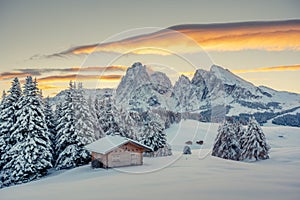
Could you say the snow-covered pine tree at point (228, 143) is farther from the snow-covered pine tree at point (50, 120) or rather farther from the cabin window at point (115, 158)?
the snow-covered pine tree at point (50, 120)

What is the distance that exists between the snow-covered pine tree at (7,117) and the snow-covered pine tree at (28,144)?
65 cm

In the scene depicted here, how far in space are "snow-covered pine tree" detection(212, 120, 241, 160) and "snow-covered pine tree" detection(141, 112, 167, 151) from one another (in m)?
6.24

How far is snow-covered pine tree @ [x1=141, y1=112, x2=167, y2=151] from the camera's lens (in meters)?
22.4

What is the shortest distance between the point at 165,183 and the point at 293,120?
2336 inches

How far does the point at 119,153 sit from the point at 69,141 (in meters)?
4.89

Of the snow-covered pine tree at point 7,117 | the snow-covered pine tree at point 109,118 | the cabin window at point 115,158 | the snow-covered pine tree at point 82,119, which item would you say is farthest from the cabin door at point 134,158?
the snow-covered pine tree at point 109,118

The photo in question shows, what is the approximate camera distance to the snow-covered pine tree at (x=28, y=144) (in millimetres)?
17984

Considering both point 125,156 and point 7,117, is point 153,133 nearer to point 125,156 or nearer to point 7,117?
point 125,156

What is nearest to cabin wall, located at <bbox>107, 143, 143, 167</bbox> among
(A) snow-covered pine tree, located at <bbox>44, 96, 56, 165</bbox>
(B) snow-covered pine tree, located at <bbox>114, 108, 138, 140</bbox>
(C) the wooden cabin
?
(C) the wooden cabin

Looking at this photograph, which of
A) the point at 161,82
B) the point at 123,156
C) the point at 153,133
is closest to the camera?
the point at 161,82

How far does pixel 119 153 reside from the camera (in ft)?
55.6

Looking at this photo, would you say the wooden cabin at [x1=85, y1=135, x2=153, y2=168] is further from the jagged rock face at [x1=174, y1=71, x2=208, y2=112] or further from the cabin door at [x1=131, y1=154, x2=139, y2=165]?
the jagged rock face at [x1=174, y1=71, x2=208, y2=112]

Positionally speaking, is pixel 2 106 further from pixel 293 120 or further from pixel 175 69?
pixel 293 120

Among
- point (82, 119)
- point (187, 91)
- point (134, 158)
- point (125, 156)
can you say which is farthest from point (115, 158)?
point (187, 91)
